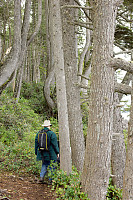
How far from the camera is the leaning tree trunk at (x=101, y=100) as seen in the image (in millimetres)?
4277

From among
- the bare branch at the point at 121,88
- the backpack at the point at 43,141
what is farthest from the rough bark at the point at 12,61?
the bare branch at the point at 121,88

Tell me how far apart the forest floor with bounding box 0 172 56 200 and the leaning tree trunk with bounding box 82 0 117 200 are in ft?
4.73

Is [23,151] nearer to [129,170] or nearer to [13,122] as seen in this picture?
[13,122]

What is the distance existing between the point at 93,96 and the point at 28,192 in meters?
3.04

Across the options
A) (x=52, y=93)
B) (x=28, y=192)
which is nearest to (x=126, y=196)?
A: (x=28, y=192)

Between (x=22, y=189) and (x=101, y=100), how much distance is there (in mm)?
3155

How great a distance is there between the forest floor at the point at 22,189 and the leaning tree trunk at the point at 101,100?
4.73 feet

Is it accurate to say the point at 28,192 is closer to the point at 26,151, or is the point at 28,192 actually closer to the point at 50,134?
the point at 50,134

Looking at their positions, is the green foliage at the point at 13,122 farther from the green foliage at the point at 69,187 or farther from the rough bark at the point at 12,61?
the green foliage at the point at 69,187

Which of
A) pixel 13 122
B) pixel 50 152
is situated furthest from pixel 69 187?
pixel 13 122

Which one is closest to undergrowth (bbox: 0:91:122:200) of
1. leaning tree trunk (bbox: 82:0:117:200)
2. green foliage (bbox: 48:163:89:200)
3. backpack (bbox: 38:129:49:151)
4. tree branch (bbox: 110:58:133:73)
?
green foliage (bbox: 48:163:89:200)

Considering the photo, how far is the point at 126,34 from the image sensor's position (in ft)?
26.6

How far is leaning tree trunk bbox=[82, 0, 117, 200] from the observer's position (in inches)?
168

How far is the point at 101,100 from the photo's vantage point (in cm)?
430
